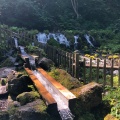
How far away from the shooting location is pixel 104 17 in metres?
34.8

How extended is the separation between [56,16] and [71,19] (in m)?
2.16

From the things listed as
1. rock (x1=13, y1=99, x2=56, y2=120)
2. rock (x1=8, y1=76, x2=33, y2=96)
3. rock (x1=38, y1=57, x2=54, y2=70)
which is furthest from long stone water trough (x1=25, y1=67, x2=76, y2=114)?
rock (x1=38, y1=57, x2=54, y2=70)

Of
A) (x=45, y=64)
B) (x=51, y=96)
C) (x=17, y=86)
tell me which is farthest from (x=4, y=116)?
(x=45, y=64)

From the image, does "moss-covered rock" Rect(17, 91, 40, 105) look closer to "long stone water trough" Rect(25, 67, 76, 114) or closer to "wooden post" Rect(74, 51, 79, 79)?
"long stone water trough" Rect(25, 67, 76, 114)

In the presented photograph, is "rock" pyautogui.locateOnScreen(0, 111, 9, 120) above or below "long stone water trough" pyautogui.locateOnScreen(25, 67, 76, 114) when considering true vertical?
below

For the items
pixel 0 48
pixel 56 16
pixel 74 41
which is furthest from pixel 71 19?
pixel 0 48

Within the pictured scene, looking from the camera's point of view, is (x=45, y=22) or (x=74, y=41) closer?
(x=74, y=41)

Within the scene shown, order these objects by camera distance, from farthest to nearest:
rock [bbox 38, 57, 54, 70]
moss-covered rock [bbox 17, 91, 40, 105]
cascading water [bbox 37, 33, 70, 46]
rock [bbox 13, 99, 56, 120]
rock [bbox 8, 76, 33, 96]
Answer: cascading water [bbox 37, 33, 70, 46]
rock [bbox 38, 57, 54, 70]
rock [bbox 8, 76, 33, 96]
moss-covered rock [bbox 17, 91, 40, 105]
rock [bbox 13, 99, 56, 120]

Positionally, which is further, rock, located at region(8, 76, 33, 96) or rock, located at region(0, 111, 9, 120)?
rock, located at region(8, 76, 33, 96)

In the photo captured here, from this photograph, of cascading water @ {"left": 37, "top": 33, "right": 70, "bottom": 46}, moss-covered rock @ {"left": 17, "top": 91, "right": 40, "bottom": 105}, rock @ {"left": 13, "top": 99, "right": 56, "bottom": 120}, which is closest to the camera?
rock @ {"left": 13, "top": 99, "right": 56, "bottom": 120}

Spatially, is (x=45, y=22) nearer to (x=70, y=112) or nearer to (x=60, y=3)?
(x=60, y=3)

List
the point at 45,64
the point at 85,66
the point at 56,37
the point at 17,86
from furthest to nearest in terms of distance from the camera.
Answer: the point at 56,37 → the point at 45,64 → the point at 85,66 → the point at 17,86

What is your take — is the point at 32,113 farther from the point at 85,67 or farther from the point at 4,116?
the point at 85,67

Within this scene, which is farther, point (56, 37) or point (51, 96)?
point (56, 37)
